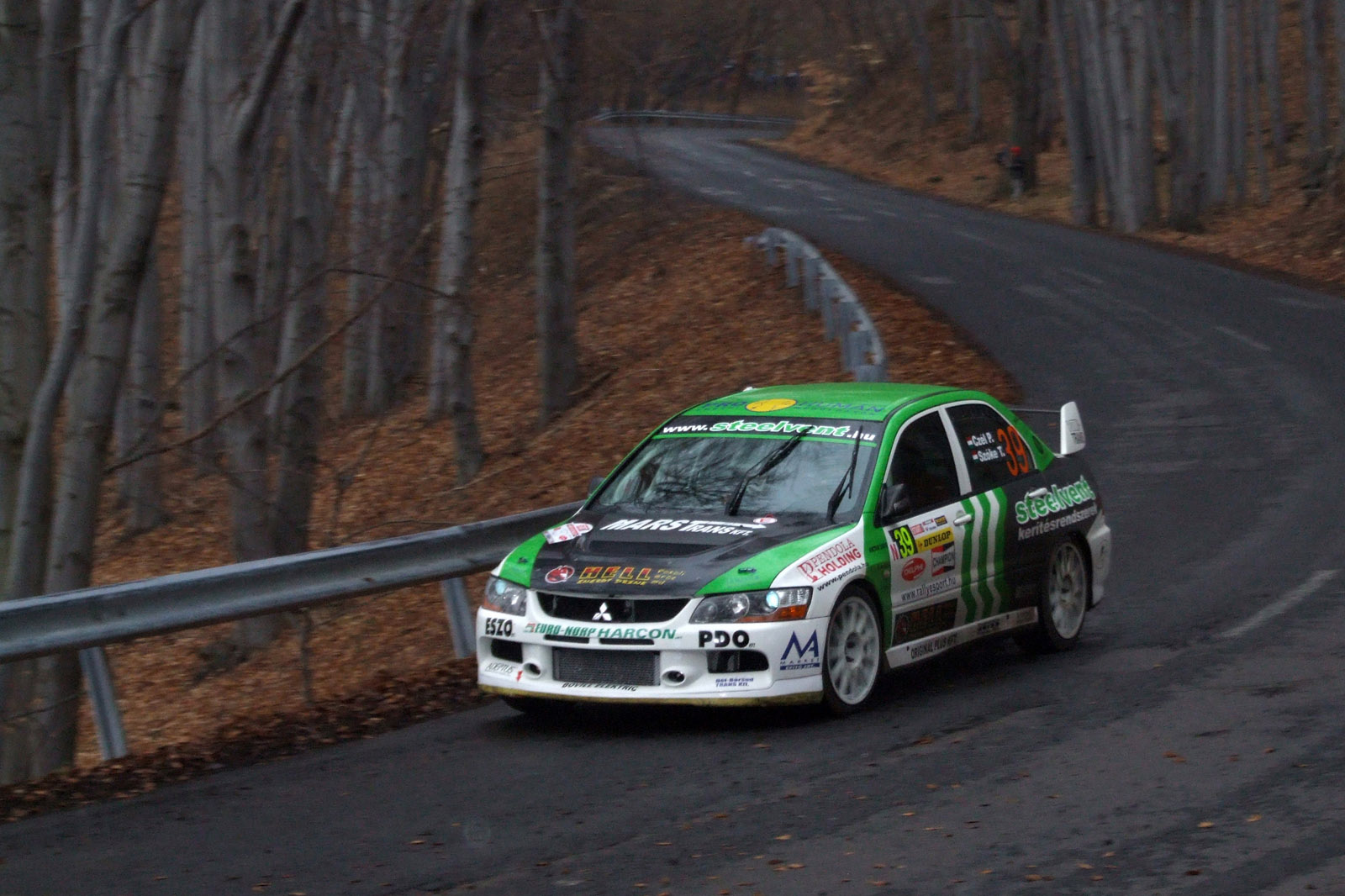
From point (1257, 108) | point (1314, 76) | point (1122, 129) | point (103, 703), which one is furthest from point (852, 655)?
point (1314, 76)

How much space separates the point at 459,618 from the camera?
34.0 ft

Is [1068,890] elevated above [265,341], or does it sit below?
below

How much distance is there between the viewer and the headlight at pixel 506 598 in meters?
8.29

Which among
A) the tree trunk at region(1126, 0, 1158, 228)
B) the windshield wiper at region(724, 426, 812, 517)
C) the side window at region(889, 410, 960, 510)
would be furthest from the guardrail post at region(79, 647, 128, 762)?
the tree trunk at region(1126, 0, 1158, 228)

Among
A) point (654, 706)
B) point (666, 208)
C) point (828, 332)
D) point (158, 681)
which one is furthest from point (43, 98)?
point (666, 208)

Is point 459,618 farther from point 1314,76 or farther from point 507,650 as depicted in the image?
point 1314,76

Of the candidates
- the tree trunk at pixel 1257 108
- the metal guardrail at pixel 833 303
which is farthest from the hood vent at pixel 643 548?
the tree trunk at pixel 1257 108

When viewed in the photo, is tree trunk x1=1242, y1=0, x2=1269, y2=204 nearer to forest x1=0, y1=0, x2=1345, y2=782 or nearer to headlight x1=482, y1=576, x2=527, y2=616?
forest x1=0, y1=0, x2=1345, y2=782

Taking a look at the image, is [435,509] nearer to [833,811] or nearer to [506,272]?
[833,811]

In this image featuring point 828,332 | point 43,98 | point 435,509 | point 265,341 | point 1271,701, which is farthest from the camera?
point 828,332

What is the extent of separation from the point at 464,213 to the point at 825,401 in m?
9.14

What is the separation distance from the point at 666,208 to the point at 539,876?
3018 centimetres

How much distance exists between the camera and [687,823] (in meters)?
6.54

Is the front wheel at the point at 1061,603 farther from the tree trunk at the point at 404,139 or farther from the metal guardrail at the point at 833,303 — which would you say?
the tree trunk at the point at 404,139
